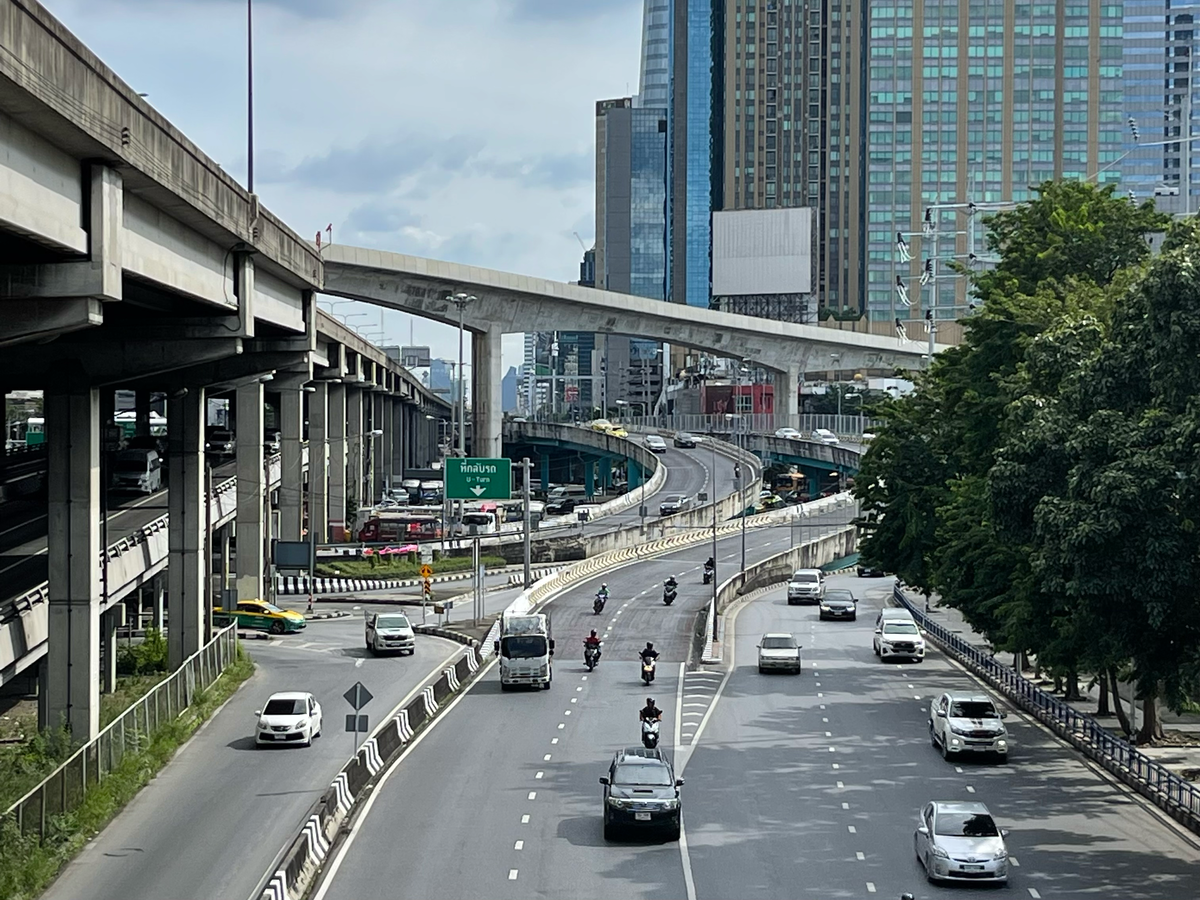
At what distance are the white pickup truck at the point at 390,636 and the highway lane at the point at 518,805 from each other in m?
5.27

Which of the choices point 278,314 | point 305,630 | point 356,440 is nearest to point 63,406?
point 278,314

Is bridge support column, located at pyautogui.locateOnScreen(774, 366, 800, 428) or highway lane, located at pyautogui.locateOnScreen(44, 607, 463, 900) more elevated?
bridge support column, located at pyautogui.locateOnScreen(774, 366, 800, 428)

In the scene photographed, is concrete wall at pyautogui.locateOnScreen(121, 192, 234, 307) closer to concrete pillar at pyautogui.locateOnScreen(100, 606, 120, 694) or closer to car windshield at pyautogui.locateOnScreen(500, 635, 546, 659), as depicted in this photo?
concrete pillar at pyautogui.locateOnScreen(100, 606, 120, 694)

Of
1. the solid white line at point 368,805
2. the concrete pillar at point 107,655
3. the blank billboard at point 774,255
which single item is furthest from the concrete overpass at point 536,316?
the solid white line at point 368,805

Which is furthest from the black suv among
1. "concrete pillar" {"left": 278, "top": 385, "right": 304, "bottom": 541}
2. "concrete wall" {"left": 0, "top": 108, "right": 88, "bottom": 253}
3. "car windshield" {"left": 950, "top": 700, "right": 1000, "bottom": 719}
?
"concrete pillar" {"left": 278, "top": 385, "right": 304, "bottom": 541}

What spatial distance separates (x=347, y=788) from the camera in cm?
3125

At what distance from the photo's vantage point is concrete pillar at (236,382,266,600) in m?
64.9

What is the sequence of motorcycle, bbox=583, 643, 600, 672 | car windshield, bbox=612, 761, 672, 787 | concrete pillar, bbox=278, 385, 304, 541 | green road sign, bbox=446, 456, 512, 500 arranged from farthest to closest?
concrete pillar, bbox=278, 385, 304, 541 → green road sign, bbox=446, 456, 512, 500 → motorcycle, bbox=583, 643, 600, 672 → car windshield, bbox=612, 761, 672, 787

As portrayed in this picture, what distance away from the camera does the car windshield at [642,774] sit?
96.0ft

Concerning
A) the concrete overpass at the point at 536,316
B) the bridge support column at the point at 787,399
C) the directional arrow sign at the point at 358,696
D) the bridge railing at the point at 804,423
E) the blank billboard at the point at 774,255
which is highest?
the blank billboard at the point at 774,255

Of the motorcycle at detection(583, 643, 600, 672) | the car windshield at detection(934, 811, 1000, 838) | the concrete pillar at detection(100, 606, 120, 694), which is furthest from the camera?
the motorcycle at detection(583, 643, 600, 672)

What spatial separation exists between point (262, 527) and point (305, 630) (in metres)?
4.69

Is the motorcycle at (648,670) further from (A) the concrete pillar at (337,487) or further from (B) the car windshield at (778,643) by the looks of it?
(A) the concrete pillar at (337,487)

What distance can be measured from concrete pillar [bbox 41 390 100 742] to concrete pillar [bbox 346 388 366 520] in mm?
79763
